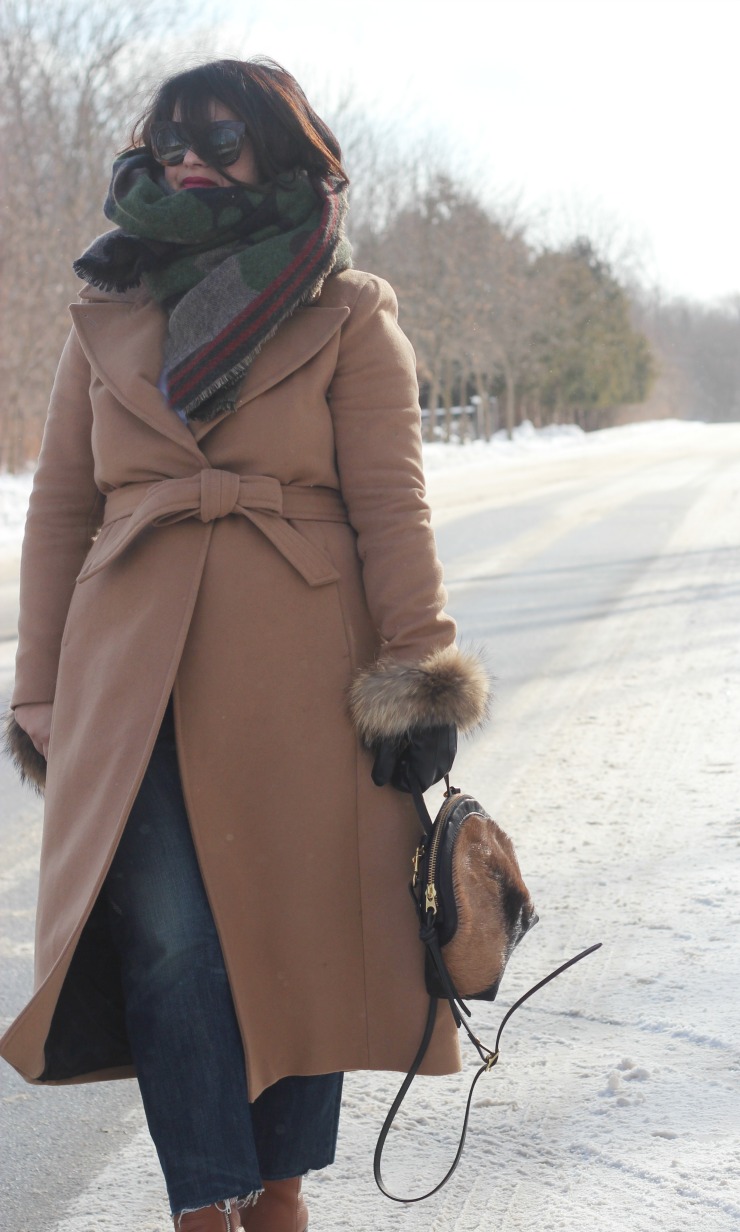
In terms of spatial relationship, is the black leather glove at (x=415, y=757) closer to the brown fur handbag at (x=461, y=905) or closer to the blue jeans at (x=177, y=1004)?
the brown fur handbag at (x=461, y=905)

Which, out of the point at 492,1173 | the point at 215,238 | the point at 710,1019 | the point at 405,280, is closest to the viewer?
the point at 215,238

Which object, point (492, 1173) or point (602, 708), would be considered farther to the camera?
point (602, 708)

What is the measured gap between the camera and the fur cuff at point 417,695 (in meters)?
1.92

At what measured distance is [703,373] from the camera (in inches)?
3917

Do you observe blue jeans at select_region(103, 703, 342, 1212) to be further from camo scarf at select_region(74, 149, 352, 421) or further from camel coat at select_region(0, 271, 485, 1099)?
camo scarf at select_region(74, 149, 352, 421)

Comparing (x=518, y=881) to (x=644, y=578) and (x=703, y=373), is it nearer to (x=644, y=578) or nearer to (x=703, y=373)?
(x=644, y=578)


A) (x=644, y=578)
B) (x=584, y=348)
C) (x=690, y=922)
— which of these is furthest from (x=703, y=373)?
(x=690, y=922)

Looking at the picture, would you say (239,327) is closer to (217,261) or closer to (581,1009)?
(217,261)

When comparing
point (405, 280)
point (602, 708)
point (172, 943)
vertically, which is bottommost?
point (602, 708)

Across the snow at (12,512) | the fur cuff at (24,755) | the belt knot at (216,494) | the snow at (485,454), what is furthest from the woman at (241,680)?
the snow at (485,454)

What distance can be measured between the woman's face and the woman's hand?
84 centimetres

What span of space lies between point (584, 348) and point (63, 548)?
46900 mm

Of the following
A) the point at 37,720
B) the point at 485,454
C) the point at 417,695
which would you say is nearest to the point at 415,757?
the point at 417,695

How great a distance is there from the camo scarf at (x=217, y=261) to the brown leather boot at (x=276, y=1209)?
3.87 ft
